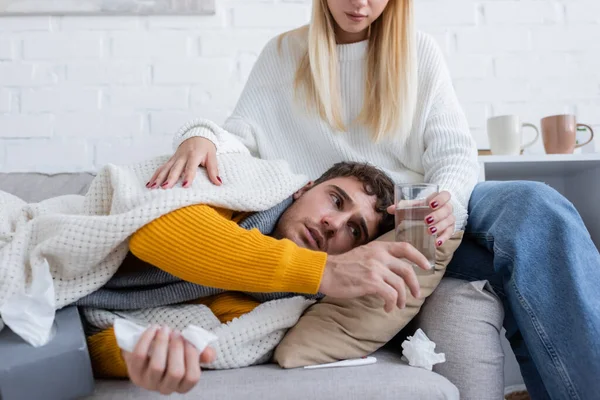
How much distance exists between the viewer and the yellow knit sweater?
0.85 metres

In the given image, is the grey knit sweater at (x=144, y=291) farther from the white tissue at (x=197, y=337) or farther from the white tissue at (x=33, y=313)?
the white tissue at (x=197, y=337)

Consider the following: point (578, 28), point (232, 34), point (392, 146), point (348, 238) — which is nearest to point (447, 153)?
point (392, 146)

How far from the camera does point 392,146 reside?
1.47 metres

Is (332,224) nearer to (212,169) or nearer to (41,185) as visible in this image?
(212,169)

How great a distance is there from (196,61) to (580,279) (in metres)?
1.45

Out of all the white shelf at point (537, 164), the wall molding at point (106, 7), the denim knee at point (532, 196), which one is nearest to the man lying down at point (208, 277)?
the denim knee at point (532, 196)

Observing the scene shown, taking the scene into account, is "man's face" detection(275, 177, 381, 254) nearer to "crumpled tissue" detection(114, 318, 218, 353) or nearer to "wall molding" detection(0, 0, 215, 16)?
"crumpled tissue" detection(114, 318, 218, 353)

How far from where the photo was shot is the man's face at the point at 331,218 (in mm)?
1081

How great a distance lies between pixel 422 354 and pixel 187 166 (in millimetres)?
519

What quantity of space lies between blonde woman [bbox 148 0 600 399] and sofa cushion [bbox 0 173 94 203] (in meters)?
0.45

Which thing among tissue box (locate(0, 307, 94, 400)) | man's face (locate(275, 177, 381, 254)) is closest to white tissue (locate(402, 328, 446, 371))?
man's face (locate(275, 177, 381, 254))

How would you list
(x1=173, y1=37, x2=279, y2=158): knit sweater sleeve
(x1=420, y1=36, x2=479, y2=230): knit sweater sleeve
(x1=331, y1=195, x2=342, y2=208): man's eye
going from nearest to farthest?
(x1=331, y1=195, x2=342, y2=208): man's eye < (x1=420, y1=36, x2=479, y2=230): knit sweater sleeve < (x1=173, y1=37, x2=279, y2=158): knit sweater sleeve

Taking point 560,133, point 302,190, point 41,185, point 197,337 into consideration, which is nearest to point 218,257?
point 197,337

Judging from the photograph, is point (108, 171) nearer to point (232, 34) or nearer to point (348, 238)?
point (348, 238)
